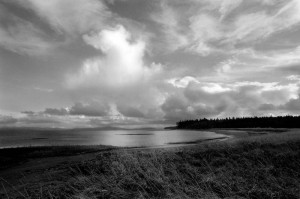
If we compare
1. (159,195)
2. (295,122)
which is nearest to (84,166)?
(159,195)

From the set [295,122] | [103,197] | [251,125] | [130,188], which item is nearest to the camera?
[103,197]

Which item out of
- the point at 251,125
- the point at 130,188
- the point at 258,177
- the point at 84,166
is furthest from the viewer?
the point at 251,125

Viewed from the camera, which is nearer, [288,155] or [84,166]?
[288,155]

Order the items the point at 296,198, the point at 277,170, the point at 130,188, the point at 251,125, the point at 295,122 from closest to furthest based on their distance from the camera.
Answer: the point at 296,198 < the point at 130,188 < the point at 277,170 < the point at 295,122 < the point at 251,125

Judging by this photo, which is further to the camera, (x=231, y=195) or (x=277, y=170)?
(x=277, y=170)

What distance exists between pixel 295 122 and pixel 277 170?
161 m

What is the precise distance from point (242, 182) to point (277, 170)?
3422 mm

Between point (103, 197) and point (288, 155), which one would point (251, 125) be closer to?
point (288, 155)

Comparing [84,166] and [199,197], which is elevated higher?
[199,197]

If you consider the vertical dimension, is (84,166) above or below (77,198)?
below

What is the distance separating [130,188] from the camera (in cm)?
965

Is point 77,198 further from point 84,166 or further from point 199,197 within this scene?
point 84,166

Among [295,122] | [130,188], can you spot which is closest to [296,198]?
[130,188]

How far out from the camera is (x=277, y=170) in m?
11.8
